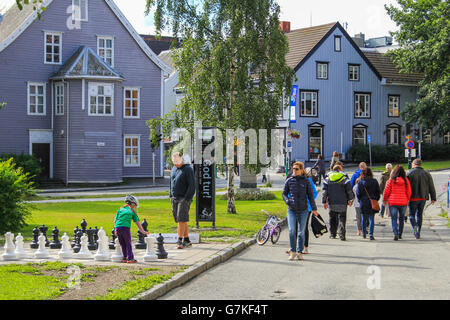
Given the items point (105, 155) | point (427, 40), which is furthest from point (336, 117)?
point (105, 155)

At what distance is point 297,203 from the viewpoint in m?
12.3

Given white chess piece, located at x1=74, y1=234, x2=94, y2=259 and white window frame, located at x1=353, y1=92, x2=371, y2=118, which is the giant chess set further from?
white window frame, located at x1=353, y1=92, x2=371, y2=118

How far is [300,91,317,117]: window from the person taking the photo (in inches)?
2131

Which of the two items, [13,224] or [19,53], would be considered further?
[19,53]

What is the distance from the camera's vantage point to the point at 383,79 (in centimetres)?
5834

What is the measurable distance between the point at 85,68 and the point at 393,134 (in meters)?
30.5

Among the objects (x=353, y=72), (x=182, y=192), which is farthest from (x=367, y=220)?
(x=353, y=72)

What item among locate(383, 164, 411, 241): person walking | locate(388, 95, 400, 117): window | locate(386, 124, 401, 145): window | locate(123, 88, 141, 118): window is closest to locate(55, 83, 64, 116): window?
locate(123, 88, 141, 118): window

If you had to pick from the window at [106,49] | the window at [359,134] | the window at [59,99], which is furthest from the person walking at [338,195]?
the window at [359,134]

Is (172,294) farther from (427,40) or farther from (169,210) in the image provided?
(427,40)

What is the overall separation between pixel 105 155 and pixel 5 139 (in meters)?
6.15

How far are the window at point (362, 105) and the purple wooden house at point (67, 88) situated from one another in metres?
22.1

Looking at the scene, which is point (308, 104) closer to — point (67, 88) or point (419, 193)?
point (67, 88)

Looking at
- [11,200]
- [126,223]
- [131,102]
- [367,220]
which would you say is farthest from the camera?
[131,102]
